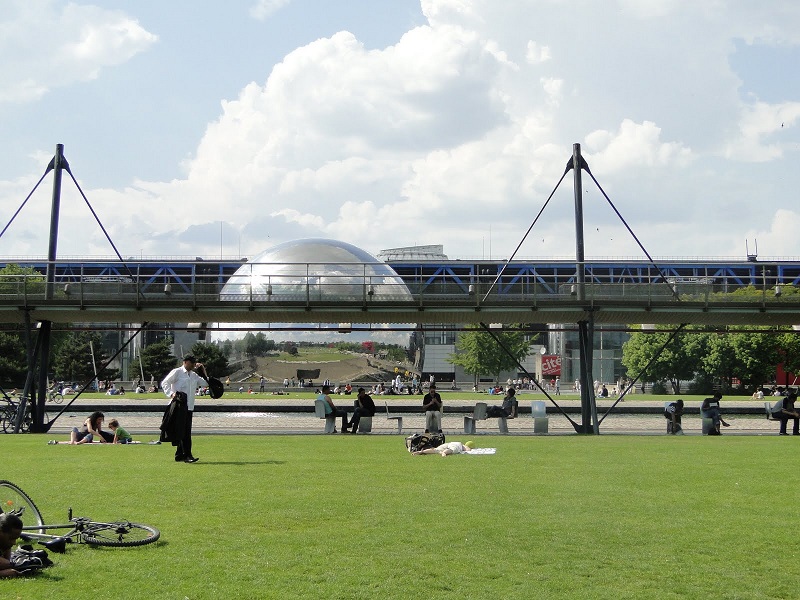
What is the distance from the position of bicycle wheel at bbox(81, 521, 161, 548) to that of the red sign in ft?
351

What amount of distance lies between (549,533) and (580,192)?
24905 millimetres

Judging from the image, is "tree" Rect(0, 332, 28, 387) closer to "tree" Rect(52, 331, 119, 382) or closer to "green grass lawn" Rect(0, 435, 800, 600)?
"tree" Rect(52, 331, 119, 382)

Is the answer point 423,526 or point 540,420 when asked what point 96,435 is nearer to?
point 540,420

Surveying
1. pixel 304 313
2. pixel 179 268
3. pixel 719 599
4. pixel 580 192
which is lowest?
pixel 719 599

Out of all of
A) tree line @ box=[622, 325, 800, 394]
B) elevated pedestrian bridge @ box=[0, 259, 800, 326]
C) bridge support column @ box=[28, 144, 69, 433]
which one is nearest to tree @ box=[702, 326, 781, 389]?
tree line @ box=[622, 325, 800, 394]

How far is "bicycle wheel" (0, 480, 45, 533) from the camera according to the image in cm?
875

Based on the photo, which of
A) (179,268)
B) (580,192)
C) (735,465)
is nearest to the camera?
(735,465)

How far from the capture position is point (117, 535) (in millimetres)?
9086

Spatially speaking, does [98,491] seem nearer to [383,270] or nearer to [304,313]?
[304,313]

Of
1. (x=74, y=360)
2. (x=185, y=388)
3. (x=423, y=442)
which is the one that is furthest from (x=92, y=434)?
(x=74, y=360)

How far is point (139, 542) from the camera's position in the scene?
8.96 m

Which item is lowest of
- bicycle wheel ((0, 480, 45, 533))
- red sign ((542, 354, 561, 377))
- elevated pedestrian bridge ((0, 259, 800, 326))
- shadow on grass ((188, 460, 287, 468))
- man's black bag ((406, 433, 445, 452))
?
shadow on grass ((188, 460, 287, 468))

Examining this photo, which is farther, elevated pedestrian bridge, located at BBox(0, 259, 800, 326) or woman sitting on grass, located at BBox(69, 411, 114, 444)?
elevated pedestrian bridge, located at BBox(0, 259, 800, 326)

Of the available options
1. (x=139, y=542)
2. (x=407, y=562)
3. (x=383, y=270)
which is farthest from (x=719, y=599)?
(x=383, y=270)
